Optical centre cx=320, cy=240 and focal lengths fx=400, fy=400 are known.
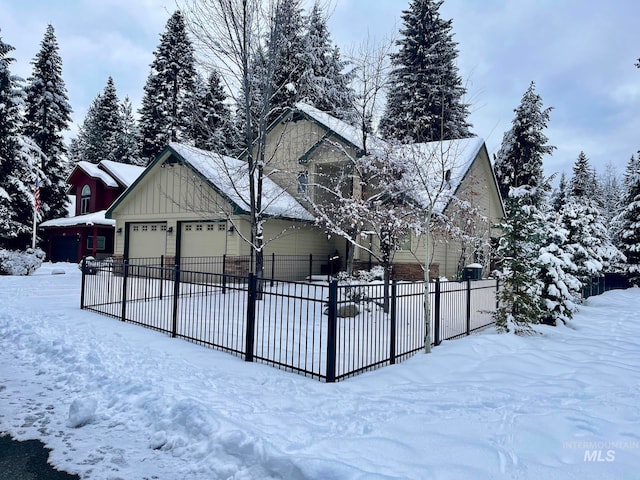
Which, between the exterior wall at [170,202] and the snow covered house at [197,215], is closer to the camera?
the snow covered house at [197,215]

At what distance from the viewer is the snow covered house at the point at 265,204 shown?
17.3 metres

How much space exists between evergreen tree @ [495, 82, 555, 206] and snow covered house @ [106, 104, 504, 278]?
848cm

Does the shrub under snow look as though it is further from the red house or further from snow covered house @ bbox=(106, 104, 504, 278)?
the red house

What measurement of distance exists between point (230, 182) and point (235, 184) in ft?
2.72

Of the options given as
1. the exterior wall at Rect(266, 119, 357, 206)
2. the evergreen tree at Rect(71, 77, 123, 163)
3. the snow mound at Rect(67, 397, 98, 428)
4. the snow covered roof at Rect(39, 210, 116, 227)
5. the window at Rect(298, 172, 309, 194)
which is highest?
the evergreen tree at Rect(71, 77, 123, 163)

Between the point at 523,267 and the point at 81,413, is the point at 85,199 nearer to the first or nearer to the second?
the point at 81,413

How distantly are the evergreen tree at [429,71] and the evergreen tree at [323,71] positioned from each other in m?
5.82

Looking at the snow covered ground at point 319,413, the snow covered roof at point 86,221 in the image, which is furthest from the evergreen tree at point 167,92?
the snow covered ground at point 319,413

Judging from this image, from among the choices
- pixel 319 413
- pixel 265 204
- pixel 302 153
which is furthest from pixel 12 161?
pixel 319 413

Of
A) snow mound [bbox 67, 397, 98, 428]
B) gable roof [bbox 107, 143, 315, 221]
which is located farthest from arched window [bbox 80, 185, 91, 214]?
snow mound [bbox 67, 397, 98, 428]

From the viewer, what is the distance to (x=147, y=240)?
20797 mm

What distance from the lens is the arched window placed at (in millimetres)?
30464

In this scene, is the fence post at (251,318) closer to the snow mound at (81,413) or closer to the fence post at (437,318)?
the snow mound at (81,413)

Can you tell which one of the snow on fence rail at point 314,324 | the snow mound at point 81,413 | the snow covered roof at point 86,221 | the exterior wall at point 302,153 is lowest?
the snow mound at point 81,413
